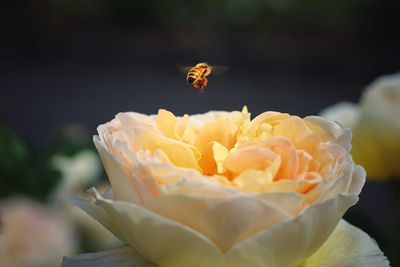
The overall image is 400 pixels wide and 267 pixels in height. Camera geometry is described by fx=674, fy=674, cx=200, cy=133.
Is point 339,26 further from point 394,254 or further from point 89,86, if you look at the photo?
point 394,254

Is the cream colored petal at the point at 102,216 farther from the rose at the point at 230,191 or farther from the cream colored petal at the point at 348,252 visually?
the cream colored petal at the point at 348,252

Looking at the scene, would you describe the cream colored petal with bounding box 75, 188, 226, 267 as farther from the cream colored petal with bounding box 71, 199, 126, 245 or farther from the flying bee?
the flying bee

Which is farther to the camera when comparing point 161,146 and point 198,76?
point 198,76

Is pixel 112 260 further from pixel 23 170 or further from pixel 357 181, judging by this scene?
pixel 23 170

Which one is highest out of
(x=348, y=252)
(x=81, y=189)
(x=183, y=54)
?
(x=183, y=54)

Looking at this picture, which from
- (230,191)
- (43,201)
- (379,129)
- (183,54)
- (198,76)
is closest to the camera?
(230,191)

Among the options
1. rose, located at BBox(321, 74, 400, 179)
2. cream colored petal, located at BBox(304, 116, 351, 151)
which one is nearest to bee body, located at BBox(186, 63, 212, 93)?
cream colored petal, located at BBox(304, 116, 351, 151)

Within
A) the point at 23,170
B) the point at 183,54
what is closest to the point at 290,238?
the point at 23,170

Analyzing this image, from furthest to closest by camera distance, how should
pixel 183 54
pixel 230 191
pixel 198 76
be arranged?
pixel 183 54, pixel 198 76, pixel 230 191
